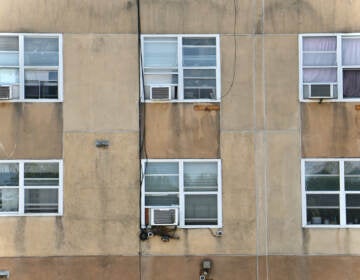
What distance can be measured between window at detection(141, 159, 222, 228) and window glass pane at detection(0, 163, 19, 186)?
285cm

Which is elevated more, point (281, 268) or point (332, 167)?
point (332, 167)

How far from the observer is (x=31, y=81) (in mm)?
12211

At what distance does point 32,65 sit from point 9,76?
0.57 meters

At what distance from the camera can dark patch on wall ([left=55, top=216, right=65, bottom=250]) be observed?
1188cm

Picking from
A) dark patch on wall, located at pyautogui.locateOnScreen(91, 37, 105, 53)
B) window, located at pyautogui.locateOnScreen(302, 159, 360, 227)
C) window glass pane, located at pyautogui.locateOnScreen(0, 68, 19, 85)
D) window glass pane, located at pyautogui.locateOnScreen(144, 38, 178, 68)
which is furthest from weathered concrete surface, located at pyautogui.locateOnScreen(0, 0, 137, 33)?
window, located at pyautogui.locateOnScreen(302, 159, 360, 227)

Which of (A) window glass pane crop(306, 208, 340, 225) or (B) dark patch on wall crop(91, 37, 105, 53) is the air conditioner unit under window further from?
(A) window glass pane crop(306, 208, 340, 225)

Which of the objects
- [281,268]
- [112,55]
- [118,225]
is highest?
[112,55]

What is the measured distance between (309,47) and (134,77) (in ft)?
13.4

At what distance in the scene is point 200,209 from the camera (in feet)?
39.8

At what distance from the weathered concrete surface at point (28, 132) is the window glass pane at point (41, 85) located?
0.29 metres

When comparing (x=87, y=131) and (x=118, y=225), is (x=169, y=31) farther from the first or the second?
(x=118, y=225)

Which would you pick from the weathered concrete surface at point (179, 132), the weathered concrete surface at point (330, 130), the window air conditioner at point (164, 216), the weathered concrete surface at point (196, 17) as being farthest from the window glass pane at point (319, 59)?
the window air conditioner at point (164, 216)

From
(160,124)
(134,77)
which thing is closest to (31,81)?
(134,77)

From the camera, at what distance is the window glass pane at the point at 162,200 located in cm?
1209
